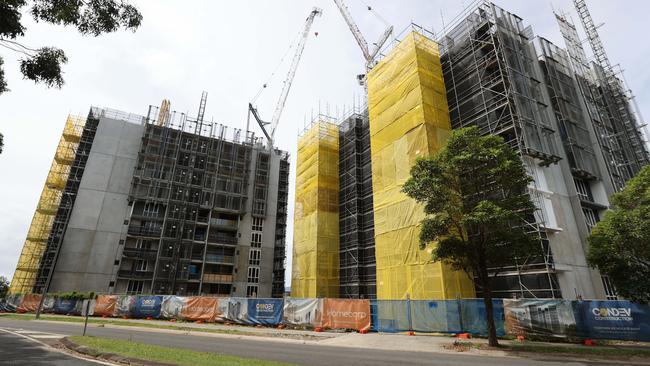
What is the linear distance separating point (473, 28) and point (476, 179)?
19.7 m

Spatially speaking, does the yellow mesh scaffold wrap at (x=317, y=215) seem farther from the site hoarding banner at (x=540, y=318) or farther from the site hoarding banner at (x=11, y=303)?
the site hoarding banner at (x=11, y=303)

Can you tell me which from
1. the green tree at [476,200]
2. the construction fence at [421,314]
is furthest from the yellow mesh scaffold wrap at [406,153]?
the green tree at [476,200]

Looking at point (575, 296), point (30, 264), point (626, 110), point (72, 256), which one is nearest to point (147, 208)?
point (72, 256)

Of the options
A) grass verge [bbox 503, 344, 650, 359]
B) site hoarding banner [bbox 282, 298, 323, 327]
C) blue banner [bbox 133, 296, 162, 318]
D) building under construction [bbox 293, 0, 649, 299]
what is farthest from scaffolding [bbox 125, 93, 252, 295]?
grass verge [bbox 503, 344, 650, 359]

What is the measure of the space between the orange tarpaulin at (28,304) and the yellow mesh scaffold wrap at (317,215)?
28508 millimetres

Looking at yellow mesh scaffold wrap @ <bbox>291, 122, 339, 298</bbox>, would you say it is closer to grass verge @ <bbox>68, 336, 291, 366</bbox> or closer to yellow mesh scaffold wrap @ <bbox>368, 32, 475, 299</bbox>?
yellow mesh scaffold wrap @ <bbox>368, 32, 475, 299</bbox>

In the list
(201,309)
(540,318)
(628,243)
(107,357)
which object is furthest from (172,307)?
(628,243)

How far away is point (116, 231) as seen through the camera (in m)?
46.6

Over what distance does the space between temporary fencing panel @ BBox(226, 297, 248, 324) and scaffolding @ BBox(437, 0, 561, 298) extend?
18.3 metres

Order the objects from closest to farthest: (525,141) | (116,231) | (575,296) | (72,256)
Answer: (575,296) → (525,141) → (72,256) → (116,231)

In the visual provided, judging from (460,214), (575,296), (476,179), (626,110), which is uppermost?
(626,110)

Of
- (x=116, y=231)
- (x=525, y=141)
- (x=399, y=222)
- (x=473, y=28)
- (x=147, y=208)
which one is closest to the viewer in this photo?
(x=525, y=141)

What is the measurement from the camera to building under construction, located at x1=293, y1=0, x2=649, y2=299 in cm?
2328

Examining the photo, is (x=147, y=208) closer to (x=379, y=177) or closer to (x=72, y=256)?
(x=72, y=256)
